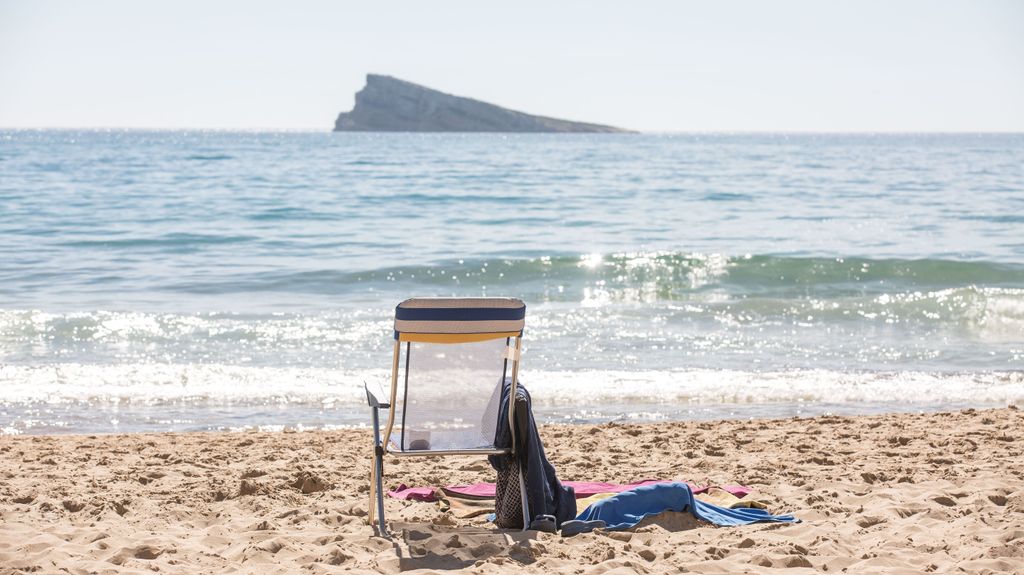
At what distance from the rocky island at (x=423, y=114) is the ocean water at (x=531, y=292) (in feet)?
282

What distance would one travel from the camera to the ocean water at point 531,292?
8.08 m

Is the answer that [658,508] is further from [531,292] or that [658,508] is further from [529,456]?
[531,292]

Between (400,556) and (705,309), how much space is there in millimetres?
8825

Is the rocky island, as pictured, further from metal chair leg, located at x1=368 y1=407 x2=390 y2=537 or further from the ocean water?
metal chair leg, located at x1=368 y1=407 x2=390 y2=537

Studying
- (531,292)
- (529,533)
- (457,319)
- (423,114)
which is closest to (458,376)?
(457,319)

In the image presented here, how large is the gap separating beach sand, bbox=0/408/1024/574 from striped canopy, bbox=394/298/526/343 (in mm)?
825

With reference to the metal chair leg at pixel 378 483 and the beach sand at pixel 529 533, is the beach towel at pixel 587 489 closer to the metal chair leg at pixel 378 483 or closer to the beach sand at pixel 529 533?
the beach sand at pixel 529 533

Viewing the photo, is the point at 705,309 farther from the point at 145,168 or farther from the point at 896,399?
the point at 145,168

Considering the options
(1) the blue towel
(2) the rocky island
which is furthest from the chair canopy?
(2) the rocky island

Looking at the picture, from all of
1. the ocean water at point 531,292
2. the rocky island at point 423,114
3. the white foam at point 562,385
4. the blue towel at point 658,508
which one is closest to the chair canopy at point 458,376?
the blue towel at point 658,508

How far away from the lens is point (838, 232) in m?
20.2

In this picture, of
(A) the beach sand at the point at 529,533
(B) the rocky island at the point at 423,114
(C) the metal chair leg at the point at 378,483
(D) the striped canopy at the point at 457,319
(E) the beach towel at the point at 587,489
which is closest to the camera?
(A) the beach sand at the point at 529,533

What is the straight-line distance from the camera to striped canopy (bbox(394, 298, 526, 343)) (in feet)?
13.1

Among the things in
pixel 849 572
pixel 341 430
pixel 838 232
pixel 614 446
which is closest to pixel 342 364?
pixel 341 430
